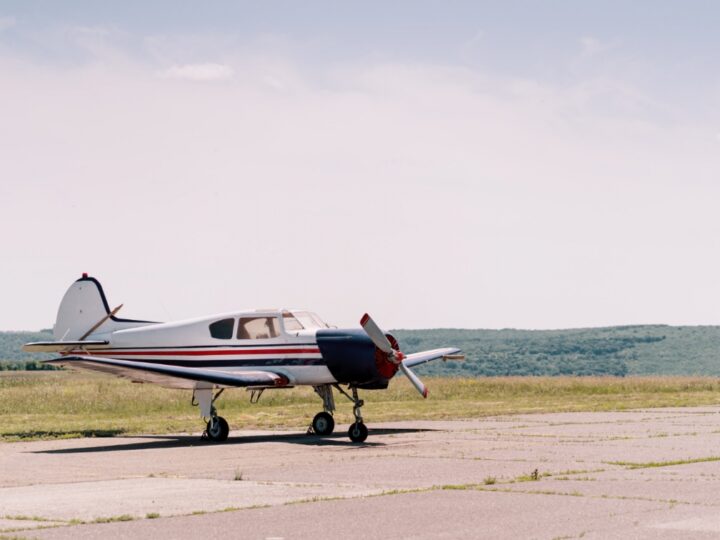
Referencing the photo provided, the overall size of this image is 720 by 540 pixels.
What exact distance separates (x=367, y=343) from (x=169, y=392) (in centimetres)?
2062

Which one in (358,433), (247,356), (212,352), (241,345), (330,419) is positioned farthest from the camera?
(212,352)

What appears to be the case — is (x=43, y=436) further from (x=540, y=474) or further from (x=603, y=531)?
(x=603, y=531)

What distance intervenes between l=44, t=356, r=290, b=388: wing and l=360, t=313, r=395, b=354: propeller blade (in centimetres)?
269

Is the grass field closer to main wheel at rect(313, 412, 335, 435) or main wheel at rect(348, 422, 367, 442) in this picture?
main wheel at rect(313, 412, 335, 435)

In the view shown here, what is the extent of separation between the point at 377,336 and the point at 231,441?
3.89m

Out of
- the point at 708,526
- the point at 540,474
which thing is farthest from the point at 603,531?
the point at 540,474

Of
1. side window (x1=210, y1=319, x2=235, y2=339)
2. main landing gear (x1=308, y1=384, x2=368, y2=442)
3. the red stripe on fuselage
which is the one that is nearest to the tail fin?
the red stripe on fuselage

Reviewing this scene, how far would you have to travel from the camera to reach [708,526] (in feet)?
34.4

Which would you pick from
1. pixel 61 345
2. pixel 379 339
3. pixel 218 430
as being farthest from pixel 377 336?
pixel 61 345

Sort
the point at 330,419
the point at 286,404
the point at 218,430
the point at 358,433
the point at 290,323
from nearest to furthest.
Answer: the point at 358,433 < the point at 218,430 < the point at 330,419 < the point at 290,323 < the point at 286,404

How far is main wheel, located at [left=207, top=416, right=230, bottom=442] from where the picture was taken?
23000mm

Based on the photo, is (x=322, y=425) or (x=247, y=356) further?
(x=247, y=356)

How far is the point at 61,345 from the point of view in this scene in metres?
27.4

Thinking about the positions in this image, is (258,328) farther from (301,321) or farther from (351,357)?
(351,357)
